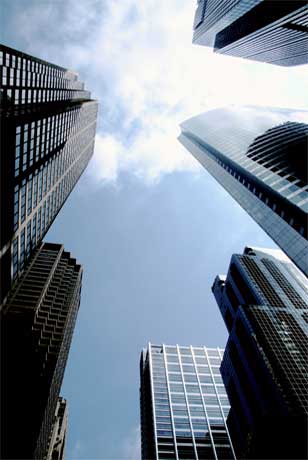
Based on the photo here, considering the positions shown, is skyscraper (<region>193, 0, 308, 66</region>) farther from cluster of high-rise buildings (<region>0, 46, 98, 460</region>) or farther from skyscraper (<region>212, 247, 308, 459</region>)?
skyscraper (<region>212, 247, 308, 459</region>)

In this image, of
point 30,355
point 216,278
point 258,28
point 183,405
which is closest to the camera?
point 30,355

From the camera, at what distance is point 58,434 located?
12331 centimetres

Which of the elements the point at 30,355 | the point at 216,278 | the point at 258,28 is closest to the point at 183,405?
the point at 216,278

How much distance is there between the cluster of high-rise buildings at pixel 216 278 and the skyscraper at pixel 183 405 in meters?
0.55

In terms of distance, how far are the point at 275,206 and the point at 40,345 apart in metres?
73.0

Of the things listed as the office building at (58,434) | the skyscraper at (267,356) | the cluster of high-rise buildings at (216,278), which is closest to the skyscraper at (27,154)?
the cluster of high-rise buildings at (216,278)

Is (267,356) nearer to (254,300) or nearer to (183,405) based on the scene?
(254,300)

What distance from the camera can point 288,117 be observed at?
12406 cm

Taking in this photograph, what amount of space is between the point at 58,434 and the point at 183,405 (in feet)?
158

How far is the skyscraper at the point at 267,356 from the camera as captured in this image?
6050cm

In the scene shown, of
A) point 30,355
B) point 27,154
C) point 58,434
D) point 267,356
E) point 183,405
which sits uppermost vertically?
point 27,154

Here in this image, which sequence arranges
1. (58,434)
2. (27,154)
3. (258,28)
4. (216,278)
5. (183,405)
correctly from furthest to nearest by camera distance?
1. (216,278)
2. (183,405)
3. (58,434)
4. (258,28)
5. (27,154)

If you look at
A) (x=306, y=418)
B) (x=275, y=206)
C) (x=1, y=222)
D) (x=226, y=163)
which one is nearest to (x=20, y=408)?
(x=1, y=222)

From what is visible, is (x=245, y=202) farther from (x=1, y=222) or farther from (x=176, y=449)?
A: (x=176, y=449)
